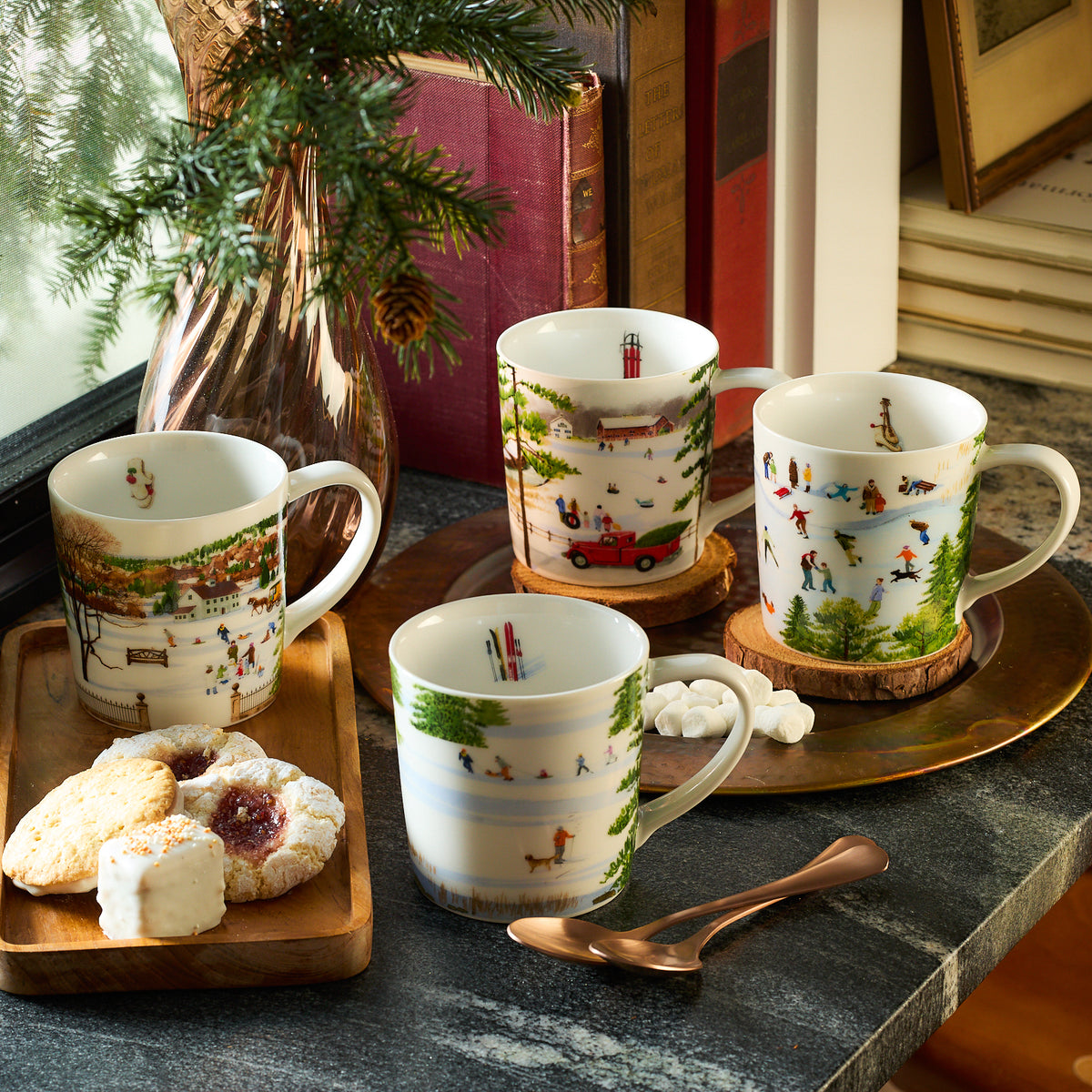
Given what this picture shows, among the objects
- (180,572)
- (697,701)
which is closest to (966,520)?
(697,701)

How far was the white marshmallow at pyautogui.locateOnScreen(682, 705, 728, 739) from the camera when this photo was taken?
67 cm

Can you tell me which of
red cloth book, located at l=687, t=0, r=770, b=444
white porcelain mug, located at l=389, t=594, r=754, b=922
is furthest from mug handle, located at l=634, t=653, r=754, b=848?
red cloth book, located at l=687, t=0, r=770, b=444

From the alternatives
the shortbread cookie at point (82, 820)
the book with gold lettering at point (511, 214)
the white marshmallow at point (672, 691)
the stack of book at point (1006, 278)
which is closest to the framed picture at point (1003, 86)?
the stack of book at point (1006, 278)

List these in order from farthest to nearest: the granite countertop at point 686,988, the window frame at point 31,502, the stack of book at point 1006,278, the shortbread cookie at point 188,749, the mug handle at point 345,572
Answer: the stack of book at point 1006,278 → the window frame at point 31,502 → the mug handle at point 345,572 → the shortbread cookie at point 188,749 → the granite countertop at point 686,988

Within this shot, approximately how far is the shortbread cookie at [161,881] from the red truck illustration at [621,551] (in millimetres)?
299

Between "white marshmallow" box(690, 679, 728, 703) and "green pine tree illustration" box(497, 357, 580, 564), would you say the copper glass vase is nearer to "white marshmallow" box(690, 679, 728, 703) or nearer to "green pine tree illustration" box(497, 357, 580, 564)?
"green pine tree illustration" box(497, 357, 580, 564)

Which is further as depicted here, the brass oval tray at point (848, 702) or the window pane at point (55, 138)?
the window pane at point (55, 138)

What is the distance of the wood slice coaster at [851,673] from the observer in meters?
0.69

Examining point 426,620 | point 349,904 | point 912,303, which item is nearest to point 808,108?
point 912,303

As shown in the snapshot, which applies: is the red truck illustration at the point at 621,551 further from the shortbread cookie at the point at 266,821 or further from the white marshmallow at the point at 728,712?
the shortbread cookie at the point at 266,821

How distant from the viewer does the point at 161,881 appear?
0.50 meters

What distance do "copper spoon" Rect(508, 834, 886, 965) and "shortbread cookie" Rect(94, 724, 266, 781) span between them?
0.49 ft

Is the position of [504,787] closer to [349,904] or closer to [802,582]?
[349,904]

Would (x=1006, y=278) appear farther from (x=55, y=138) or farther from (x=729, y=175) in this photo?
(x=55, y=138)
